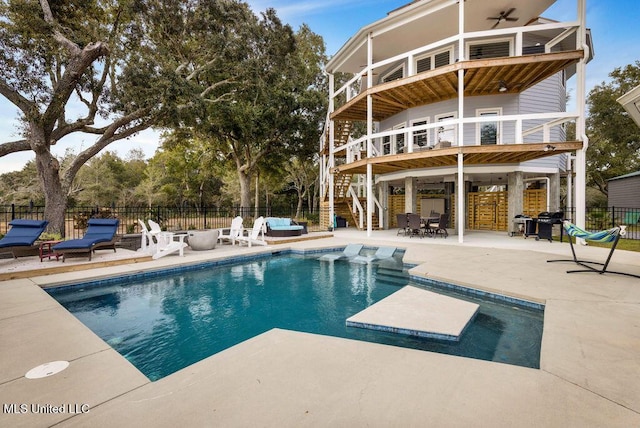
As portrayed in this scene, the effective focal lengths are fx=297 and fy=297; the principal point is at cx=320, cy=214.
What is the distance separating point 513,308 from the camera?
4.64 metres

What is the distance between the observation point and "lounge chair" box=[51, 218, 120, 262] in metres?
7.08

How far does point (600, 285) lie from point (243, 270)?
7318 mm

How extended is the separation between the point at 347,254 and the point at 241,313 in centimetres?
524

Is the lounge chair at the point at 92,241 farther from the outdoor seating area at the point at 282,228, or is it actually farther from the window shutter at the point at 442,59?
the window shutter at the point at 442,59

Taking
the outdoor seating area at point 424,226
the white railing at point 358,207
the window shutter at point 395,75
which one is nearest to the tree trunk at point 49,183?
the white railing at point 358,207

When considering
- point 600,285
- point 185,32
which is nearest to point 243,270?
point 600,285

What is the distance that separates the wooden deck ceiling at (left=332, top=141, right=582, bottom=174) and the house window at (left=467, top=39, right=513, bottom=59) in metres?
4.69

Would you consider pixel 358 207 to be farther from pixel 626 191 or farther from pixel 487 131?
pixel 626 191

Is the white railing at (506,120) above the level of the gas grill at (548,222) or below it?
above

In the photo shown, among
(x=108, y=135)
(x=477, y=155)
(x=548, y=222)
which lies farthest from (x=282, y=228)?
(x=548, y=222)

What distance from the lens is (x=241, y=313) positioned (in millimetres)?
4895

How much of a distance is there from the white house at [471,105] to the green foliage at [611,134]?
1400cm

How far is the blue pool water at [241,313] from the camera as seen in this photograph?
356 centimetres

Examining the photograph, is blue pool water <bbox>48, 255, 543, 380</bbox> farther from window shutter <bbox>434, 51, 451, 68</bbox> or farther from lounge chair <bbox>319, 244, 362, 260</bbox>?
window shutter <bbox>434, 51, 451, 68</bbox>
